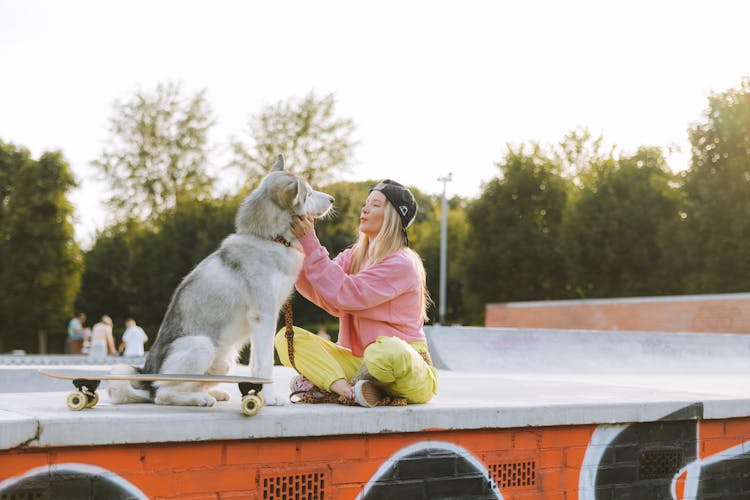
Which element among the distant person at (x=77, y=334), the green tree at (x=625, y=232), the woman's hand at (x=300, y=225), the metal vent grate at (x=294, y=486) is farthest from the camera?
the green tree at (x=625, y=232)

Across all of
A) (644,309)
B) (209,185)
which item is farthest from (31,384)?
(209,185)

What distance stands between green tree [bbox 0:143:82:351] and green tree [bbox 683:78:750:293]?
2966 centimetres

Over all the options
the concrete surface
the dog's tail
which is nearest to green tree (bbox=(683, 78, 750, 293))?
the concrete surface

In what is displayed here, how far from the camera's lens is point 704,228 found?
35062mm

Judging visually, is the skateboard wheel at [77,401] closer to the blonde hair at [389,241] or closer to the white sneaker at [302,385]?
the white sneaker at [302,385]

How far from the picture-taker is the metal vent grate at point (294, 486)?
470 cm

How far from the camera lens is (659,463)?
6188 mm

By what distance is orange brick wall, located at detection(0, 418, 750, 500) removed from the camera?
4.32 m

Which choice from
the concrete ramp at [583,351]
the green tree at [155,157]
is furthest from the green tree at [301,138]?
the concrete ramp at [583,351]

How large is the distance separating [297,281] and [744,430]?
380cm

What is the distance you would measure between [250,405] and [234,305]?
2.25 feet

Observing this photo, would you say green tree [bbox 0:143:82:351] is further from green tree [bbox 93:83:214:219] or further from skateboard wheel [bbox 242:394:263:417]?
skateboard wheel [bbox 242:394:263:417]

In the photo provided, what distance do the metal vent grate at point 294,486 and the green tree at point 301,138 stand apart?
4119 centimetres

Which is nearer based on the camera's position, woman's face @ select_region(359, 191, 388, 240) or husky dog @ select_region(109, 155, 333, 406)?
husky dog @ select_region(109, 155, 333, 406)
